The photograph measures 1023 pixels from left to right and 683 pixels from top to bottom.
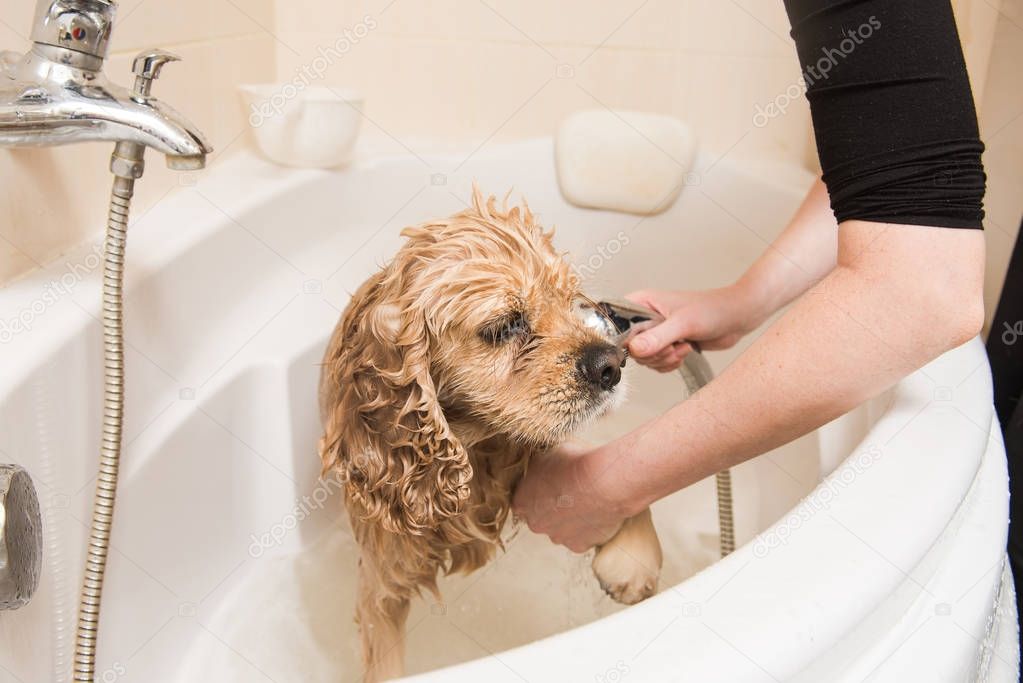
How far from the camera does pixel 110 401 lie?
885 millimetres

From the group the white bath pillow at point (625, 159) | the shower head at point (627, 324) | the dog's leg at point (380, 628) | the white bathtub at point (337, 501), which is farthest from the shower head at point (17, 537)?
the white bath pillow at point (625, 159)

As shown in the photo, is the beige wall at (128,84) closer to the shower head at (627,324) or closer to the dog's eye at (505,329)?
the dog's eye at (505,329)

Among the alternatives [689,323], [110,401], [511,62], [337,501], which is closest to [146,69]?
[110,401]

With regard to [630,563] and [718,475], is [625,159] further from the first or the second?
[630,563]

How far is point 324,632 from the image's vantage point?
4.27 ft

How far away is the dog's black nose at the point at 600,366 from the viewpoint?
0.97 metres

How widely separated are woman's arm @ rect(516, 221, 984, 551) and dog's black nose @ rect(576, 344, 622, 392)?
0.10 metres

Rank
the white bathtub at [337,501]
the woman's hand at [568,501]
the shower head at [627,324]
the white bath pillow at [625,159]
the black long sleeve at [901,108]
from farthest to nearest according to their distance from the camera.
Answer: the white bath pillow at [625,159]
the shower head at [627,324]
the woman's hand at [568,501]
the black long sleeve at [901,108]
the white bathtub at [337,501]

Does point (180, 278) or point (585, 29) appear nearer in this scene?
point (180, 278)

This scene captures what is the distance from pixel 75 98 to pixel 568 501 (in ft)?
2.17

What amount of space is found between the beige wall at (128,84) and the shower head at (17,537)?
38 centimetres

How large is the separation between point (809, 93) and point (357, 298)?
57 centimetres

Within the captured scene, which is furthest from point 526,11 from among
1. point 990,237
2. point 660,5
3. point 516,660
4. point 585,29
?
point 516,660

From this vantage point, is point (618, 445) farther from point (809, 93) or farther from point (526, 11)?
point (526, 11)
